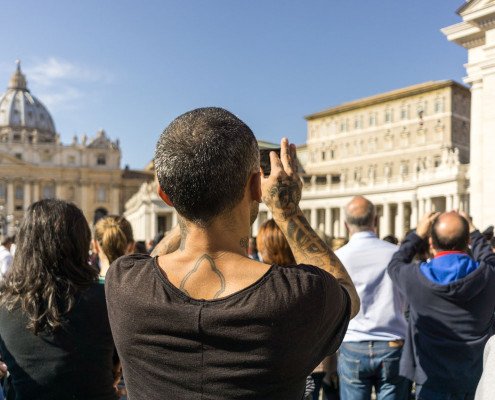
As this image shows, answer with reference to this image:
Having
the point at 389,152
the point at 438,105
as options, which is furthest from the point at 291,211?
the point at 389,152

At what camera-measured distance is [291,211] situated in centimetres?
221

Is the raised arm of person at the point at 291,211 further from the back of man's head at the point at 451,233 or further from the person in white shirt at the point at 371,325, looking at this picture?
the person in white shirt at the point at 371,325

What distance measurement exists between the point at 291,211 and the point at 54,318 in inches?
53.7

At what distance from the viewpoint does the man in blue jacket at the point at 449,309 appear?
3895mm

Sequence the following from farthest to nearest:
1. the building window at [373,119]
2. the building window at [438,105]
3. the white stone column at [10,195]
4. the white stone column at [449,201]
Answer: the white stone column at [10,195]
the building window at [373,119]
the building window at [438,105]
the white stone column at [449,201]

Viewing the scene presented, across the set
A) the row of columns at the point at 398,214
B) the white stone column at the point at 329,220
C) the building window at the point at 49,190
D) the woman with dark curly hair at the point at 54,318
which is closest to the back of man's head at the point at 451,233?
the woman with dark curly hair at the point at 54,318

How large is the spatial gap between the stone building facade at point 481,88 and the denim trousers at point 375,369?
13189 millimetres

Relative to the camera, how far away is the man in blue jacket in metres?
3.89

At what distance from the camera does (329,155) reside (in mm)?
69562

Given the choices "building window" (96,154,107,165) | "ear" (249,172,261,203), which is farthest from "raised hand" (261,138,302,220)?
"building window" (96,154,107,165)

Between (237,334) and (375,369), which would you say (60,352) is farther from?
(375,369)

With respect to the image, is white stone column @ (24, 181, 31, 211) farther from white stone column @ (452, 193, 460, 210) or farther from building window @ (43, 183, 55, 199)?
white stone column @ (452, 193, 460, 210)

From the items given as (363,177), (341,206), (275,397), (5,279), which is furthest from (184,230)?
(363,177)

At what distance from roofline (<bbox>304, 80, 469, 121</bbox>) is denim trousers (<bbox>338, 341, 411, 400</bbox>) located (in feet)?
185
